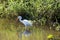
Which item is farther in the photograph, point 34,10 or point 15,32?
point 34,10

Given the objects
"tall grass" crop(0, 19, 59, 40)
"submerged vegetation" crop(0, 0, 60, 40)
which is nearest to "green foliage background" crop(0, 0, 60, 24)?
"submerged vegetation" crop(0, 0, 60, 40)

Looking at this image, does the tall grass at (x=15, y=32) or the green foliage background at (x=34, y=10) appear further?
the green foliage background at (x=34, y=10)

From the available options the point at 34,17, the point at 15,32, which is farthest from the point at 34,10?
the point at 15,32

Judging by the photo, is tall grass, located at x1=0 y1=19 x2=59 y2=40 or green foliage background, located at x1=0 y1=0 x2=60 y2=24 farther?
green foliage background, located at x1=0 y1=0 x2=60 y2=24

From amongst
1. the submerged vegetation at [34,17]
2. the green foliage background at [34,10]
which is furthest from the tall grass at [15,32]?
the green foliage background at [34,10]

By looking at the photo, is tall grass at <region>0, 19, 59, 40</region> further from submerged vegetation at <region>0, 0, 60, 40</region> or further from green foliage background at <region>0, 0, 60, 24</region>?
green foliage background at <region>0, 0, 60, 24</region>

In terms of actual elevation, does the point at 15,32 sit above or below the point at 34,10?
below

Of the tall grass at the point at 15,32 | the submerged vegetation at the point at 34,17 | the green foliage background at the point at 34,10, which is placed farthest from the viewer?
the green foliage background at the point at 34,10

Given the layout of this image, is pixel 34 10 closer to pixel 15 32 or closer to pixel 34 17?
pixel 34 17

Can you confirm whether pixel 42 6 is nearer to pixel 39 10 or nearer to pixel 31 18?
pixel 39 10

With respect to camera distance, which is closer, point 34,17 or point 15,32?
point 15,32

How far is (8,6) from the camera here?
10.1 meters

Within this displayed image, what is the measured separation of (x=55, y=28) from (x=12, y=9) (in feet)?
6.05

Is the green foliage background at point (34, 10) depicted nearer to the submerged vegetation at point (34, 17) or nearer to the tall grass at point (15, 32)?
the submerged vegetation at point (34, 17)
